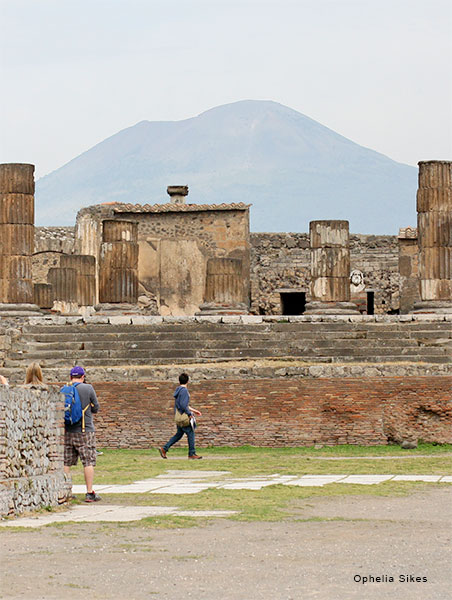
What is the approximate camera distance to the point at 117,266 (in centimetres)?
2300

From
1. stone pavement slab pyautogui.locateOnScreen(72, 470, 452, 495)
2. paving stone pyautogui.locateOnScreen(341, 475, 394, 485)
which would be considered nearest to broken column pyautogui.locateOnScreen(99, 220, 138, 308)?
stone pavement slab pyautogui.locateOnScreen(72, 470, 452, 495)

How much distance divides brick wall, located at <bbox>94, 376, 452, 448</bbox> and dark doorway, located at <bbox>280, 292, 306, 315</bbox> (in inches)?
678

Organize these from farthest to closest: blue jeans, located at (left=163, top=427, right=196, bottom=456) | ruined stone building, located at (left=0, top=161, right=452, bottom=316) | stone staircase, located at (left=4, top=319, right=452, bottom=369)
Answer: ruined stone building, located at (left=0, top=161, right=452, bottom=316), stone staircase, located at (left=4, top=319, right=452, bottom=369), blue jeans, located at (left=163, top=427, right=196, bottom=456)

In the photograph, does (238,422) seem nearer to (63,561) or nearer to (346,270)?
(346,270)

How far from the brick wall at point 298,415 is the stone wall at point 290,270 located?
55.9 feet

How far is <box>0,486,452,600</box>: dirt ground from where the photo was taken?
5.83 metres

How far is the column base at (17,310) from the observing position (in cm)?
2102

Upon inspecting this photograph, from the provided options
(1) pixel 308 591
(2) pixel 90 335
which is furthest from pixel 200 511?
(2) pixel 90 335

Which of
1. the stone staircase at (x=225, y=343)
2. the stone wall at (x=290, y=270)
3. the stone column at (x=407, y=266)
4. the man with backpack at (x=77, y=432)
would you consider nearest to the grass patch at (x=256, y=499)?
the man with backpack at (x=77, y=432)

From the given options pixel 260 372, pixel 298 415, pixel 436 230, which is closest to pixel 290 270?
pixel 436 230

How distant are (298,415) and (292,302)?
17.6 meters

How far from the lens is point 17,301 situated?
70.4 ft

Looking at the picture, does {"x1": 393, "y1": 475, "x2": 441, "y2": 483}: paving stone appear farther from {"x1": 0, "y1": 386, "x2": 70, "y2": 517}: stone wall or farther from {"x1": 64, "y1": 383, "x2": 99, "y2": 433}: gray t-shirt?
{"x1": 0, "y1": 386, "x2": 70, "y2": 517}: stone wall

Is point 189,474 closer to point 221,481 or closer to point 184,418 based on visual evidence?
point 221,481
